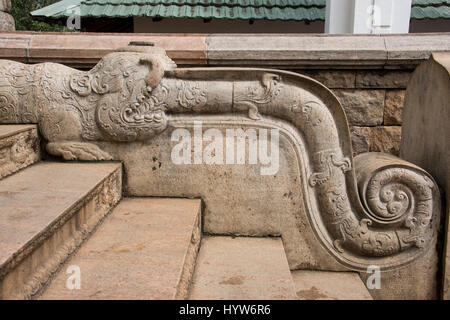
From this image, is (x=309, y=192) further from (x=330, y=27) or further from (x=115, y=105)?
(x=330, y=27)

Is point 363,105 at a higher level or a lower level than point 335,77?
lower

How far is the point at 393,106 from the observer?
3396 mm

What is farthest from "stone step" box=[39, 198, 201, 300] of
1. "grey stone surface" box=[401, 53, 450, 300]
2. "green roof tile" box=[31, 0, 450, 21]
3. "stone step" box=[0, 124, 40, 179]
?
"green roof tile" box=[31, 0, 450, 21]

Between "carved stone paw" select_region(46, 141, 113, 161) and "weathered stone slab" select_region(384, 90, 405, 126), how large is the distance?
8.17ft

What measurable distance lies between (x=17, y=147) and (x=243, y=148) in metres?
1.18

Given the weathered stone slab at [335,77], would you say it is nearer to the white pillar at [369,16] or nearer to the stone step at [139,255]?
the white pillar at [369,16]

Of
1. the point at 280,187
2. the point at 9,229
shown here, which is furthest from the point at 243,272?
the point at 9,229

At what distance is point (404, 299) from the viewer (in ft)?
6.92

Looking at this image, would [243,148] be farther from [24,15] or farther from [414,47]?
[24,15]

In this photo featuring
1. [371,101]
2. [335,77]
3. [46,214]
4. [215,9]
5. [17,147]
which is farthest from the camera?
[215,9]

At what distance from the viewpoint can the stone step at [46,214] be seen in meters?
1.18

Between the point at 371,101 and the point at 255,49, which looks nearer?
the point at 255,49

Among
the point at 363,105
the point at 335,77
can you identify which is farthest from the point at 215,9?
the point at 363,105
